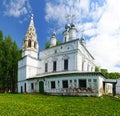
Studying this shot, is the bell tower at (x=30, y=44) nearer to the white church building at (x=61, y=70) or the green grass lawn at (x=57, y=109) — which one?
the white church building at (x=61, y=70)

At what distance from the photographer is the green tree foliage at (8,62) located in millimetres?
46688

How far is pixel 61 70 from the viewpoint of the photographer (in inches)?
1428

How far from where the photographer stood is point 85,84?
27.9m

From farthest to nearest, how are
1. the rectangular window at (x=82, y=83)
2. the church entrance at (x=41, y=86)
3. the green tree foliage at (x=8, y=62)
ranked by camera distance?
1. the green tree foliage at (x=8, y=62)
2. the church entrance at (x=41, y=86)
3. the rectangular window at (x=82, y=83)

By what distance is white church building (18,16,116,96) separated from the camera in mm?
27969

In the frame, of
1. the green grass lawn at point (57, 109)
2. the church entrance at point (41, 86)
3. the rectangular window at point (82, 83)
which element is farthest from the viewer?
the church entrance at point (41, 86)

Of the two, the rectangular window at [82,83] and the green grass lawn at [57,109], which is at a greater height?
the rectangular window at [82,83]

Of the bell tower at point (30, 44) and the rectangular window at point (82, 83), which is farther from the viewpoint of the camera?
the bell tower at point (30, 44)

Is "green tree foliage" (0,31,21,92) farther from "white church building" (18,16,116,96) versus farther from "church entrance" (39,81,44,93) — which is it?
"church entrance" (39,81,44,93)

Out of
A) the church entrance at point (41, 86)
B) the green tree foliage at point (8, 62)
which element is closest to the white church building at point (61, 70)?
the church entrance at point (41, 86)

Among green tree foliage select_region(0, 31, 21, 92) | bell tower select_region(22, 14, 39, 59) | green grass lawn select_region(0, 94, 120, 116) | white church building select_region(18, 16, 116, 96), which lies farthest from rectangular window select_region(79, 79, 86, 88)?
green tree foliage select_region(0, 31, 21, 92)

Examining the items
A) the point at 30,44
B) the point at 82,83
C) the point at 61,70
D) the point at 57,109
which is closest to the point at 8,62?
the point at 30,44

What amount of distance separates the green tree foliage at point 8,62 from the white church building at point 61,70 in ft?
19.3

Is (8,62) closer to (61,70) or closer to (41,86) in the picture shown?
(41,86)
